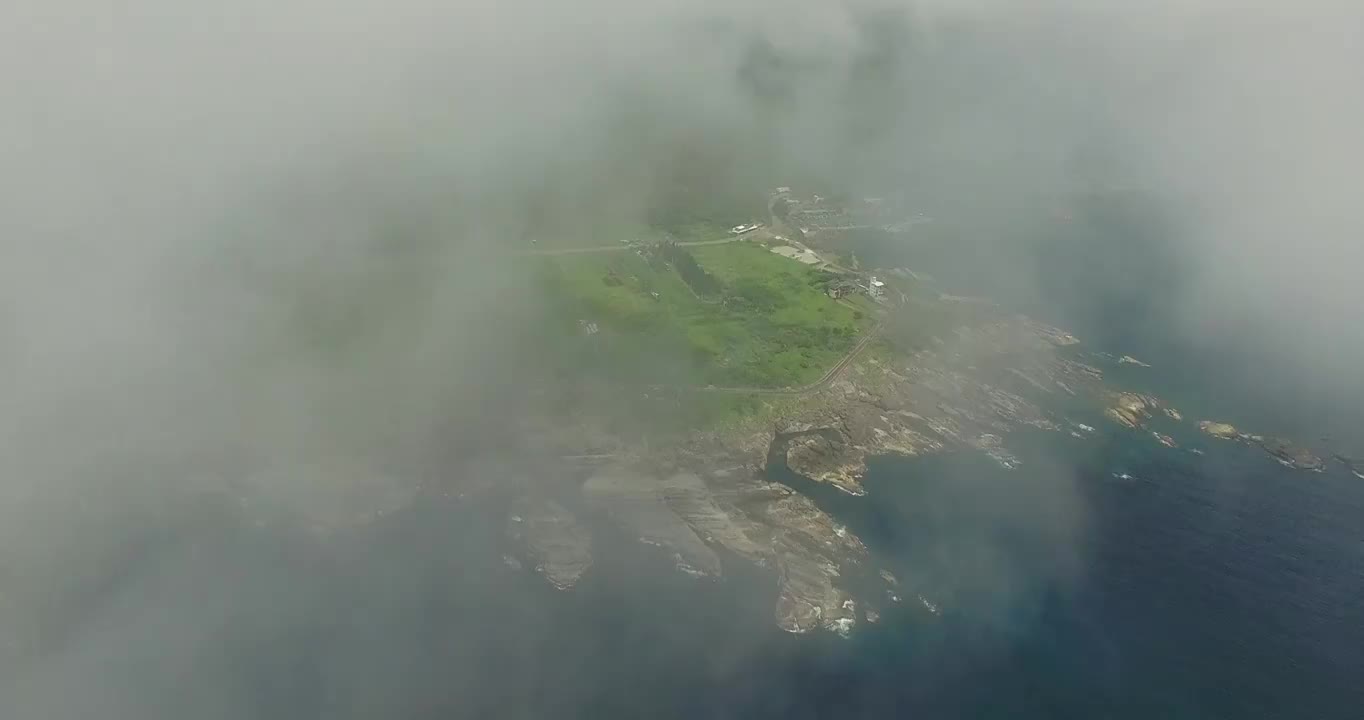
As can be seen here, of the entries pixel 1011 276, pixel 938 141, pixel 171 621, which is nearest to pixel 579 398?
pixel 171 621

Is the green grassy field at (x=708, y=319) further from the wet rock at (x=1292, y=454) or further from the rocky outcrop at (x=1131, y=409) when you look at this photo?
the wet rock at (x=1292, y=454)

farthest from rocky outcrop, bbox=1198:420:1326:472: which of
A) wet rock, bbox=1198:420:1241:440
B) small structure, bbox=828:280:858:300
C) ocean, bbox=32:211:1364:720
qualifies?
small structure, bbox=828:280:858:300

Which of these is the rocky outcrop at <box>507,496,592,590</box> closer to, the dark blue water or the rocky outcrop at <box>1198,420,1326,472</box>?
the dark blue water

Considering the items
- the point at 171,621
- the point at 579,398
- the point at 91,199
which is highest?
the point at 91,199

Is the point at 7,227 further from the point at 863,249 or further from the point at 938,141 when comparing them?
the point at 938,141

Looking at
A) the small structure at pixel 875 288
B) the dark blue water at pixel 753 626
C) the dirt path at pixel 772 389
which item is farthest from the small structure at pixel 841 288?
the dark blue water at pixel 753 626
